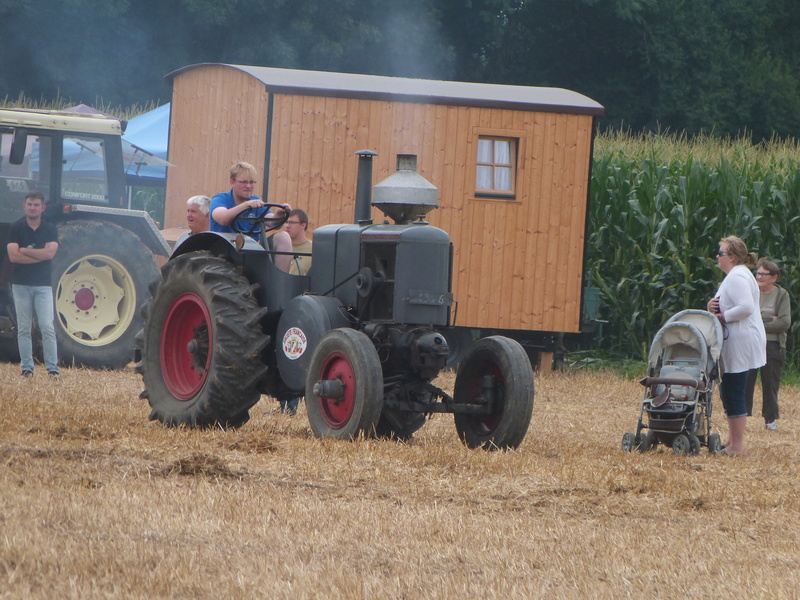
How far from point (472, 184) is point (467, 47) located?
71.3ft

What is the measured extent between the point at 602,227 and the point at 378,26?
17.1 m

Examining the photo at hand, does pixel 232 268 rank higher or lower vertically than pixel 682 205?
lower

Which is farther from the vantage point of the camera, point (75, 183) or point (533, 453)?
point (75, 183)

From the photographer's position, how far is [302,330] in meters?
7.32

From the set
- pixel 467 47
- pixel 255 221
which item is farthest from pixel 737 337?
pixel 467 47

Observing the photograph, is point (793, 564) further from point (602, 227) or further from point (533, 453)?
point (602, 227)

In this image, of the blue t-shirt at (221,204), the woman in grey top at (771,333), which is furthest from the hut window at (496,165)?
the blue t-shirt at (221,204)

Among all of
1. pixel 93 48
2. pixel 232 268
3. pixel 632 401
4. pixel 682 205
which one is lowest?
pixel 632 401

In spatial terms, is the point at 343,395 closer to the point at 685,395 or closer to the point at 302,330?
the point at 302,330

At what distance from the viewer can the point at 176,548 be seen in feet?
14.0

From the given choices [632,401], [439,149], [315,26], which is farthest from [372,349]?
[315,26]

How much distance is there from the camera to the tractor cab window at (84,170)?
12.4 m

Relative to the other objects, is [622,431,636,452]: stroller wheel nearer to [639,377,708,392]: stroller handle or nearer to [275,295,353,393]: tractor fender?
[639,377,708,392]: stroller handle

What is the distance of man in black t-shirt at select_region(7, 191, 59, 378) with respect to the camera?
10898 mm
